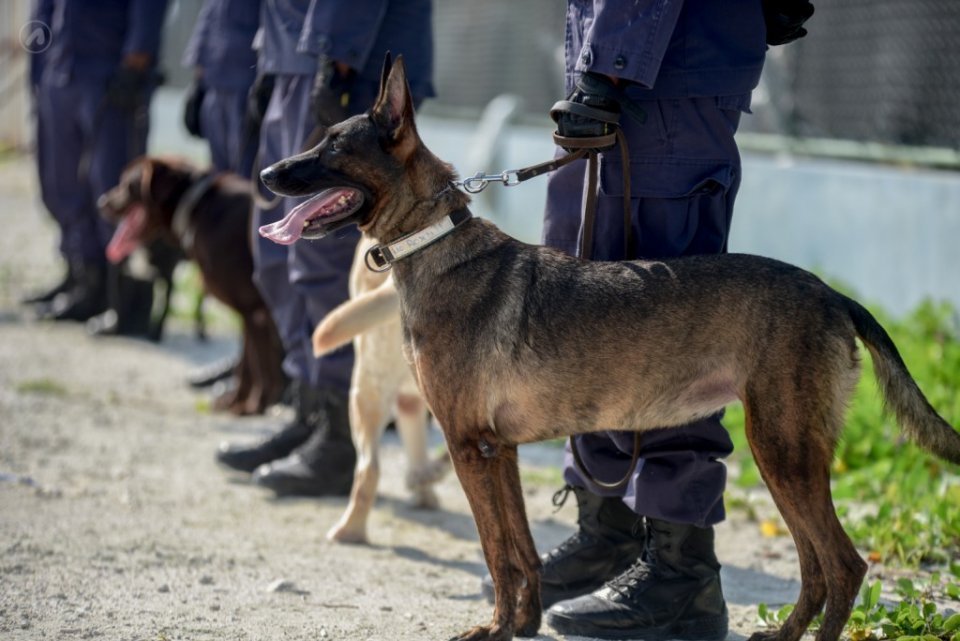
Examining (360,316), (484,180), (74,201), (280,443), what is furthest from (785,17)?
(74,201)

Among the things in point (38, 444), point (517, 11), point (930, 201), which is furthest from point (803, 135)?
point (38, 444)

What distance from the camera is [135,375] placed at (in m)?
6.78

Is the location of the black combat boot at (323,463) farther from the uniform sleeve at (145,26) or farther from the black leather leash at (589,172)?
the uniform sleeve at (145,26)

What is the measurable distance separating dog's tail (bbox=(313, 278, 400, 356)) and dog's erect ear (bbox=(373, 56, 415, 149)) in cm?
82

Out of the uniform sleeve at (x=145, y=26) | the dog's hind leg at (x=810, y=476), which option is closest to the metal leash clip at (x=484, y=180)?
the dog's hind leg at (x=810, y=476)

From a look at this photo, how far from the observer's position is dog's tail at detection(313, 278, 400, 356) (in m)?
3.72

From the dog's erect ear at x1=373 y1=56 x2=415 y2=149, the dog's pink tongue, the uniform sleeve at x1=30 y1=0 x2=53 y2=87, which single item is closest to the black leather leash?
the dog's erect ear at x1=373 y1=56 x2=415 y2=149

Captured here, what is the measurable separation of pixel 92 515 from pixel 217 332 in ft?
12.9

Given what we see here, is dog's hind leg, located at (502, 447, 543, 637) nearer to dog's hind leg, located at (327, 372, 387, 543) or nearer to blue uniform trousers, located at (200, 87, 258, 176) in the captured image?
dog's hind leg, located at (327, 372, 387, 543)

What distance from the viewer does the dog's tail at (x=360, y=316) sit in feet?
12.2

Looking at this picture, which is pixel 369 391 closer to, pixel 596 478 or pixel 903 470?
pixel 596 478

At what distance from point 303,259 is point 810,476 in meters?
2.39

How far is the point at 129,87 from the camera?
730 cm

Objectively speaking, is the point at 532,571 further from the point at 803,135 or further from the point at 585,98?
the point at 803,135
